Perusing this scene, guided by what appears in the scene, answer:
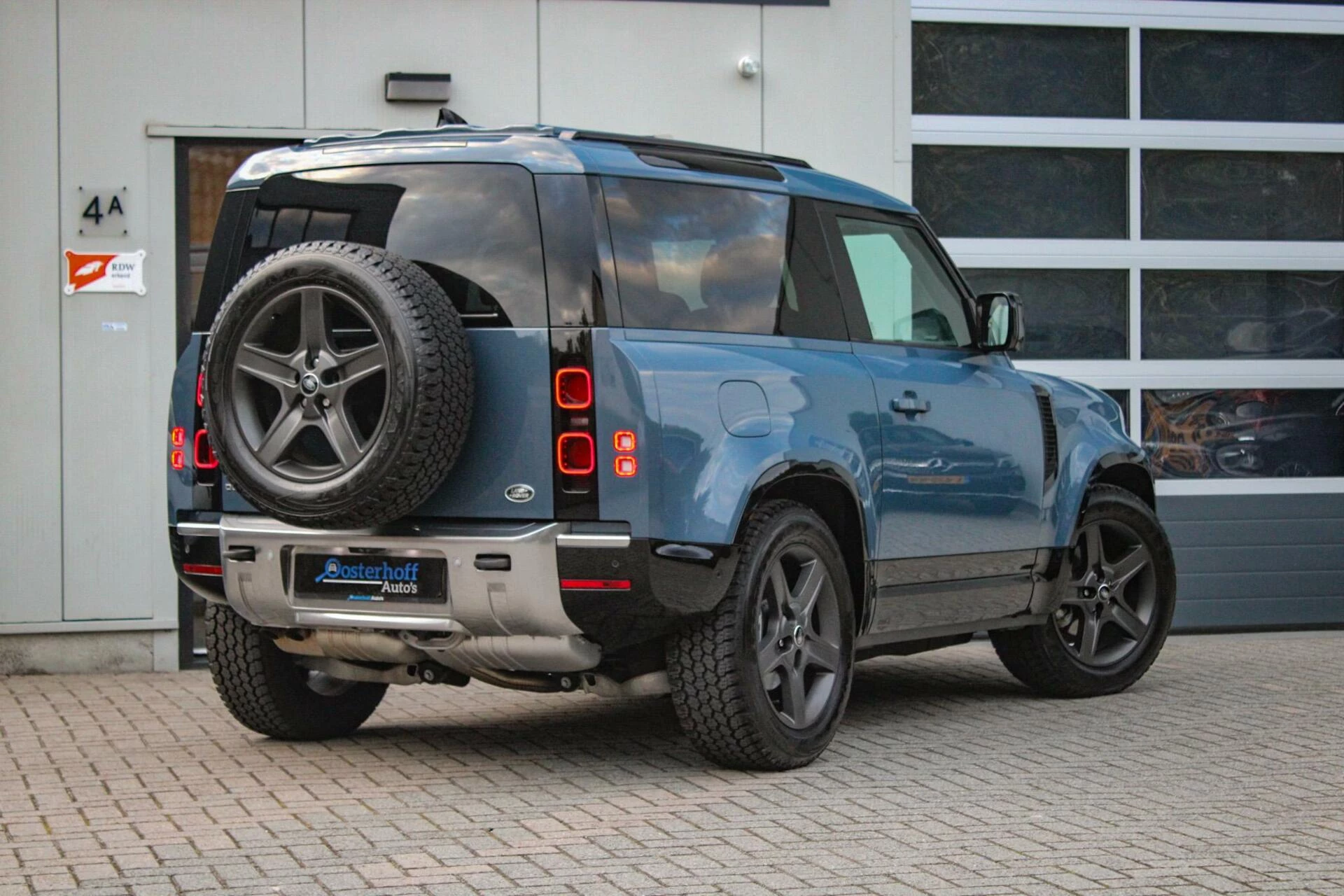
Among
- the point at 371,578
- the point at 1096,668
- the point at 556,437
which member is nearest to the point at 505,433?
the point at 556,437

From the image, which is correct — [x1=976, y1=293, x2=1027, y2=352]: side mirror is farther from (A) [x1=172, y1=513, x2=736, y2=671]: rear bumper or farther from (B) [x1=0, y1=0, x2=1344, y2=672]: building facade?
(B) [x1=0, y1=0, x2=1344, y2=672]: building facade

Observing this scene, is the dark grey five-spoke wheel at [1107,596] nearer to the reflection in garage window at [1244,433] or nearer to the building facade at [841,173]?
the building facade at [841,173]

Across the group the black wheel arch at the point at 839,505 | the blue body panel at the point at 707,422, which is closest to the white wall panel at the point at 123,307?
the black wheel arch at the point at 839,505

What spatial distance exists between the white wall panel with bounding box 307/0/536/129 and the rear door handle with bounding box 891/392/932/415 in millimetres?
3700

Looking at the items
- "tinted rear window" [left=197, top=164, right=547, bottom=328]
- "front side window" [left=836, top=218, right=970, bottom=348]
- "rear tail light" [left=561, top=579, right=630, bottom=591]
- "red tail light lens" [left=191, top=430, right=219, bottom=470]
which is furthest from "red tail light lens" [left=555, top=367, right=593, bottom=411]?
"front side window" [left=836, top=218, right=970, bottom=348]

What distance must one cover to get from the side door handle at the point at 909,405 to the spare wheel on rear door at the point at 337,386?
6.14ft

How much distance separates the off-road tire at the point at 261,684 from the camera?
6898 mm

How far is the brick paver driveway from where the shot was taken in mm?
4934

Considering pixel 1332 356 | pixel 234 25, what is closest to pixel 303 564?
pixel 234 25

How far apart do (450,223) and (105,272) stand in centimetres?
416

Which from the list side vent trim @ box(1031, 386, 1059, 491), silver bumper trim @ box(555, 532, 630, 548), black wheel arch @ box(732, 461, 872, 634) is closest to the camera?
silver bumper trim @ box(555, 532, 630, 548)

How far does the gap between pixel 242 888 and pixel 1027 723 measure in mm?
3814

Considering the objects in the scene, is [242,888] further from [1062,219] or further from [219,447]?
[1062,219]

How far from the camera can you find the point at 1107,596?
8484mm
